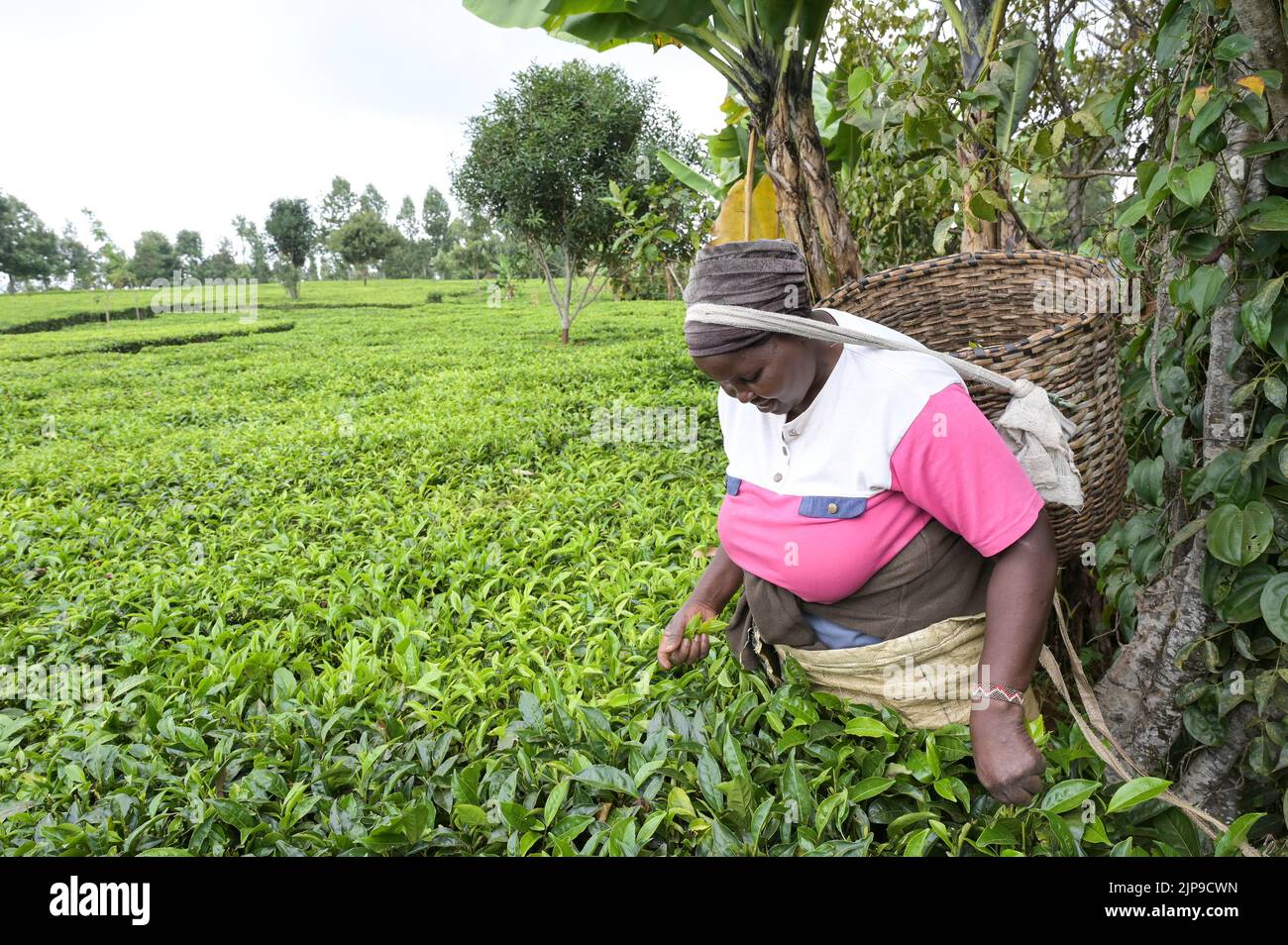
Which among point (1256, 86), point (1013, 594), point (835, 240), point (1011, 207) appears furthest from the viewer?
point (835, 240)

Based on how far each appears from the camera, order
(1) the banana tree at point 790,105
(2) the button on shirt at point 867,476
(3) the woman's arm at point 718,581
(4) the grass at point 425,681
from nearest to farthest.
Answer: (2) the button on shirt at point 867,476 < (4) the grass at point 425,681 < (3) the woman's arm at point 718,581 < (1) the banana tree at point 790,105

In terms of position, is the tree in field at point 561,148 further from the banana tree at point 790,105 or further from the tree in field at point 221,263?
the tree in field at point 221,263

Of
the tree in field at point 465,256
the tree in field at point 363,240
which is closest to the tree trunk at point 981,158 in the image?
the tree in field at point 465,256

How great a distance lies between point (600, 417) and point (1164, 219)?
14.2 feet

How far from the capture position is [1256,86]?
3.65 feet

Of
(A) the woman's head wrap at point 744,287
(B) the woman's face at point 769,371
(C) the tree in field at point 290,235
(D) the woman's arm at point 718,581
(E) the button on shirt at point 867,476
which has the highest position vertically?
(C) the tree in field at point 290,235

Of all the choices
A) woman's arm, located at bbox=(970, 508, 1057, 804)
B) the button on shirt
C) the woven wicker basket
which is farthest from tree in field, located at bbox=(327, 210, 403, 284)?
woman's arm, located at bbox=(970, 508, 1057, 804)

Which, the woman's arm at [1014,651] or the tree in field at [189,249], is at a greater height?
the tree in field at [189,249]

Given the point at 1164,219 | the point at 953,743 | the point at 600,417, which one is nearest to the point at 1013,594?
the point at 953,743

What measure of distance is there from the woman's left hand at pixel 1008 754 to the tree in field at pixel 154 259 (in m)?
37.2

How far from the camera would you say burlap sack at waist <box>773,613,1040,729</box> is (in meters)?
1.46

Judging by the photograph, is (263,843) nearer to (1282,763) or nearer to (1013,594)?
(1013,594)

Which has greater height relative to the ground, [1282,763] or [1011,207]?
[1011,207]

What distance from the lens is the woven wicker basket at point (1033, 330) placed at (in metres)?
1.48
